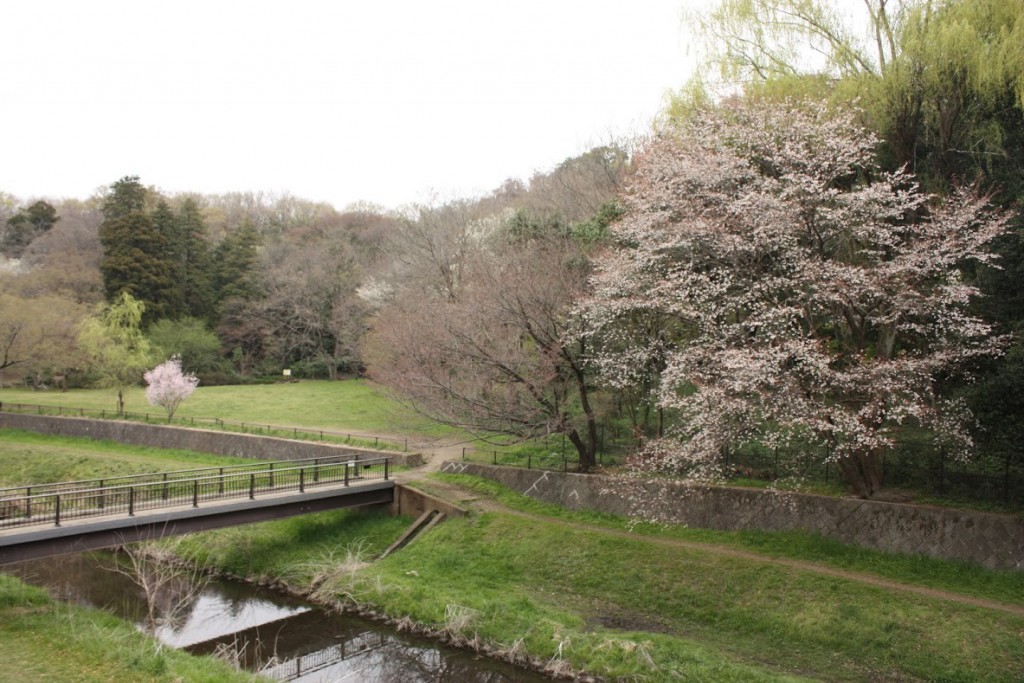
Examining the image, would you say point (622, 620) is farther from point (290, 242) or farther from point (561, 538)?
point (290, 242)

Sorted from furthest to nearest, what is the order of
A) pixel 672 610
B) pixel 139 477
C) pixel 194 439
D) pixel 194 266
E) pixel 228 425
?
pixel 194 266 < pixel 228 425 < pixel 194 439 < pixel 139 477 < pixel 672 610

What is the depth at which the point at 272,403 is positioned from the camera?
4088 cm

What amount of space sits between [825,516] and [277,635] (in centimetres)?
1267

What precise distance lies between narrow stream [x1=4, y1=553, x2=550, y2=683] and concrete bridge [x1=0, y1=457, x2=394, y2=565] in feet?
5.80

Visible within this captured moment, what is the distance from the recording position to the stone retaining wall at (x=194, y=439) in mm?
27844

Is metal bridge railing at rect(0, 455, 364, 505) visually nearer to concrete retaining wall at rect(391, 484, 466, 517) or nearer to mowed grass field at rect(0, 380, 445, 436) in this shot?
concrete retaining wall at rect(391, 484, 466, 517)

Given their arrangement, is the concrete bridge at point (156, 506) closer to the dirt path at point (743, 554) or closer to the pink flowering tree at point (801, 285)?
the dirt path at point (743, 554)

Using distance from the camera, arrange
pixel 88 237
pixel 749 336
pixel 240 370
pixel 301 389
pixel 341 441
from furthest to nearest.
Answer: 1. pixel 88 237
2. pixel 240 370
3. pixel 301 389
4. pixel 341 441
5. pixel 749 336

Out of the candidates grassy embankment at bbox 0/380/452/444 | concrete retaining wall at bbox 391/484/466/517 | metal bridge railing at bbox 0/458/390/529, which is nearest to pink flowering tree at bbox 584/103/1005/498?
concrete retaining wall at bbox 391/484/466/517

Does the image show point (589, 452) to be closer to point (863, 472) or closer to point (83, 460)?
point (863, 472)

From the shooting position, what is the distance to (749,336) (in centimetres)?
1670

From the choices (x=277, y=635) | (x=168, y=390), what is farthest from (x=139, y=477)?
(x=168, y=390)

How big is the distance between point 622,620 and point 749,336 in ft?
22.9

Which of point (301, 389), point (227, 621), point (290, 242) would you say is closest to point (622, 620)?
point (227, 621)
